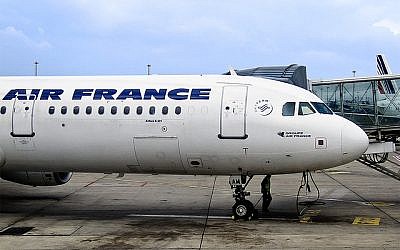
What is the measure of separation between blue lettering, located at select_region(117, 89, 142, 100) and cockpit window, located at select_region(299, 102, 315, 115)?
4154mm

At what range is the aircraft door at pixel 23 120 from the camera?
14383 mm

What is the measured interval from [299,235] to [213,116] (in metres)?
3.59

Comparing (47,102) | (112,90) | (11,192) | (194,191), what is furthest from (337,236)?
(11,192)

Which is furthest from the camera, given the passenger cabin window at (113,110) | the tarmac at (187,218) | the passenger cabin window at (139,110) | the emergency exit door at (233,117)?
the passenger cabin window at (113,110)

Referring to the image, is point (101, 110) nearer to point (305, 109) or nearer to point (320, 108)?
point (305, 109)

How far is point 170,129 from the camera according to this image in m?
13.7

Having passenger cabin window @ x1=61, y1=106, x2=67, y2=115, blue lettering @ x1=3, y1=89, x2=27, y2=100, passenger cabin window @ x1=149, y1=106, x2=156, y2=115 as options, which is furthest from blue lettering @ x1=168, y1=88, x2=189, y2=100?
blue lettering @ x1=3, y1=89, x2=27, y2=100

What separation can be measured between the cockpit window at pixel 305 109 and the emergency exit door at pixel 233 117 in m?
1.40

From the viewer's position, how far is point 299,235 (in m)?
12.2

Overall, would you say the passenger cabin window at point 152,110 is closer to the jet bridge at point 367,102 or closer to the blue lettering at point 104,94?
the blue lettering at point 104,94

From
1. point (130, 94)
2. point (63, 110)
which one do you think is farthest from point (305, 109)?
point (63, 110)

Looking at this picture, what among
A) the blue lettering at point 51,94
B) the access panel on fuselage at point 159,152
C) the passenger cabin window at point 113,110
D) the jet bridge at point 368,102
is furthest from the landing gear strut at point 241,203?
the jet bridge at point 368,102

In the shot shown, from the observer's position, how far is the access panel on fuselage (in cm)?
1370

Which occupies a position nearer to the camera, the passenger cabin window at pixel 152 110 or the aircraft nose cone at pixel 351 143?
the aircraft nose cone at pixel 351 143
